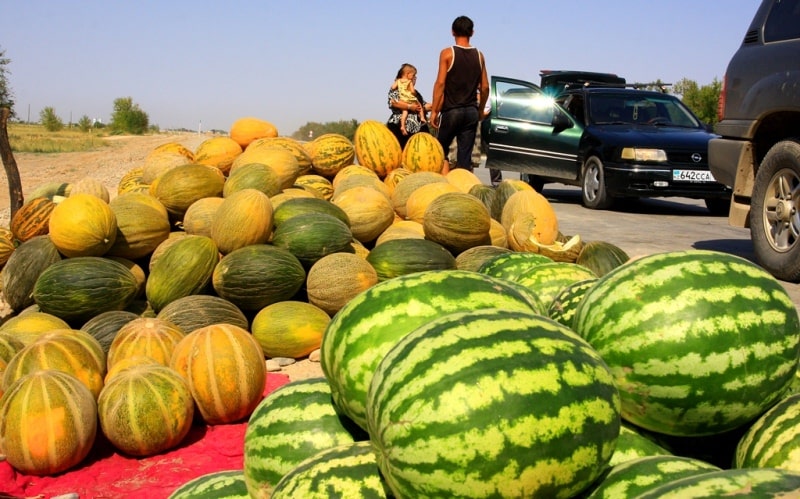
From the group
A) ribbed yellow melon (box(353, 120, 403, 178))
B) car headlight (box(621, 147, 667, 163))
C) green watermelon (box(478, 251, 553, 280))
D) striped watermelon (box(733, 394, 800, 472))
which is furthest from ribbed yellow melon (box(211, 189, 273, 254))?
car headlight (box(621, 147, 667, 163))

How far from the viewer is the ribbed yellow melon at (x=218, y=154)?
7.06 meters

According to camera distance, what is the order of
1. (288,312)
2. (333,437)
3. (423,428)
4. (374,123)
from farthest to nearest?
(374,123)
(288,312)
(333,437)
(423,428)

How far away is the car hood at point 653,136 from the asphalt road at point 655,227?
1170mm

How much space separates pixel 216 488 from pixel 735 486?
136 centimetres

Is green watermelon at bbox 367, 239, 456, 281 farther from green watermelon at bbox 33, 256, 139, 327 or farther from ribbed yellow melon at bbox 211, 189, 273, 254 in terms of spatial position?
green watermelon at bbox 33, 256, 139, 327

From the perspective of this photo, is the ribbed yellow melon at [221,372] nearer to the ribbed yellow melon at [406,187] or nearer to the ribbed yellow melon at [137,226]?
the ribbed yellow melon at [137,226]

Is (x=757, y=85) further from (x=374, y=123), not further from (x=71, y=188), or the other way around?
(x=71, y=188)

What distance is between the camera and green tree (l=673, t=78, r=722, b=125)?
4209cm

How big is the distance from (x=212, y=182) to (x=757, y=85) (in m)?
5.25

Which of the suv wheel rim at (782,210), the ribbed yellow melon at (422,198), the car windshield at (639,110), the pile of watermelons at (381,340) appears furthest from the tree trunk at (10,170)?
the car windshield at (639,110)

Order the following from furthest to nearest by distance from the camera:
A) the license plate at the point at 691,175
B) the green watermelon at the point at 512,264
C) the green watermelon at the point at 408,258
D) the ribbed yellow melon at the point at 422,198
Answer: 1. the license plate at the point at 691,175
2. the ribbed yellow melon at the point at 422,198
3. the green watermelon at the point at 408,258
4. the green watermelon at the point at 512,264

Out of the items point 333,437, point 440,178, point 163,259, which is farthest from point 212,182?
point 333,437

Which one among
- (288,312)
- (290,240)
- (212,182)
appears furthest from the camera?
(212,182)

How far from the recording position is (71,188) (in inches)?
264
